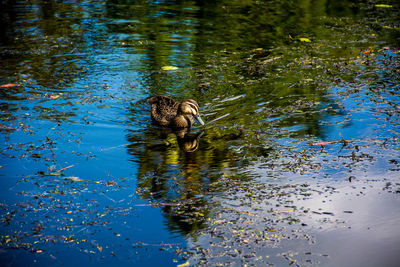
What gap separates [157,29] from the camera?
1358 centimetres

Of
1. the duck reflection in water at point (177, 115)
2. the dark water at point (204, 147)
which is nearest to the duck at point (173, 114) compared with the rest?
the duck reflection in water at point (177, 115)

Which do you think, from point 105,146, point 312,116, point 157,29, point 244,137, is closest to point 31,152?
point 105,146

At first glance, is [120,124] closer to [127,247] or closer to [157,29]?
[127,247]

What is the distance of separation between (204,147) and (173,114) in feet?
4.62

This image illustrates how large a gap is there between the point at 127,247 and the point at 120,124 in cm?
350

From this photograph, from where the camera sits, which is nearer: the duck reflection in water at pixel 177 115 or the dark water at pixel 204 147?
the dark water at pixel 204 147

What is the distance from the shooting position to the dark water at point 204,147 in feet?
15.1

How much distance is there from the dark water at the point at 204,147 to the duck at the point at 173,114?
19 cm

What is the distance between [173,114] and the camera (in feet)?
26.5

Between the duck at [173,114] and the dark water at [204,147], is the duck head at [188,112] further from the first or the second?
the dark water at [204,147]

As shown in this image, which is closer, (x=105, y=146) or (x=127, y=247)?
(x=127, y=247)

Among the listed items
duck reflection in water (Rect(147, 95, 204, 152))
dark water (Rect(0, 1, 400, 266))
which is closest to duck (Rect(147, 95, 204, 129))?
duck reflection in water (Rect(147, 95, 204, 152))

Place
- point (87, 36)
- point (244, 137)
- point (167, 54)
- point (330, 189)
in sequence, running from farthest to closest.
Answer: point (87, 36) < point (167, 54) < point (244, 137) < point (330, 189)

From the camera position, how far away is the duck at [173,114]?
7793mm
